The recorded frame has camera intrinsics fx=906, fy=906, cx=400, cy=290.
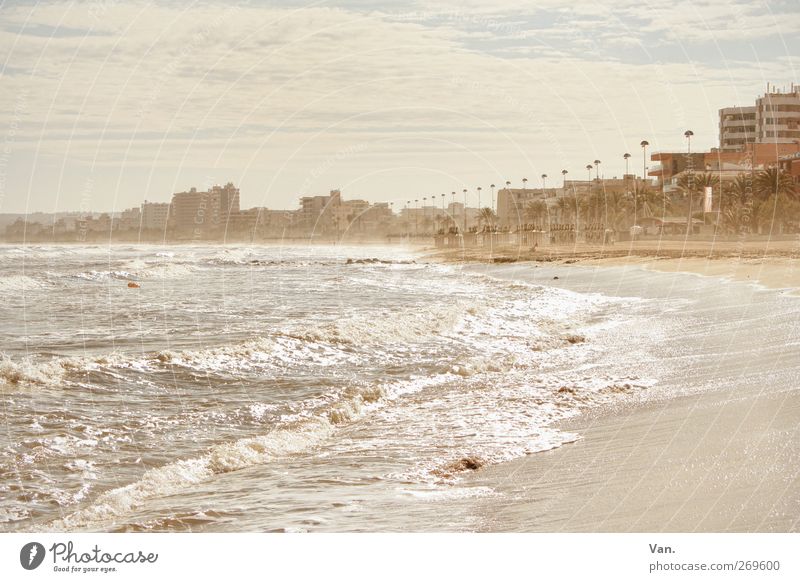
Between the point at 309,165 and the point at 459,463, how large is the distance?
16.0ft

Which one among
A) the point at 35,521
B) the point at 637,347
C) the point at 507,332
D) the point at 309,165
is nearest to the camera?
the point at 35,521

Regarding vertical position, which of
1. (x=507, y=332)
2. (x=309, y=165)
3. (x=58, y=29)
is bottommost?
(x=507, y=332)

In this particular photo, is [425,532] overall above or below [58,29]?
below

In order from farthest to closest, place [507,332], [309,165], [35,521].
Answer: [507,332], [309,165], [35,521]

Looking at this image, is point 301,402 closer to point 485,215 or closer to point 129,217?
point 129,217

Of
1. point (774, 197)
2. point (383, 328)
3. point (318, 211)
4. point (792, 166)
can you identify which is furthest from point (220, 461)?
point (792, 166)

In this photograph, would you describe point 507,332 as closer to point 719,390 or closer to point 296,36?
point 719,390

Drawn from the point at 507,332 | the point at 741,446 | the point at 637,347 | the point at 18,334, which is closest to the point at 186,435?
the point at 741,446

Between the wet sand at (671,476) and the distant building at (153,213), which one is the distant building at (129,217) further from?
the wet sand at (671,476)

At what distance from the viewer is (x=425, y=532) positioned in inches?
210

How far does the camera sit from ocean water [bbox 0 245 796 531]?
6.27m

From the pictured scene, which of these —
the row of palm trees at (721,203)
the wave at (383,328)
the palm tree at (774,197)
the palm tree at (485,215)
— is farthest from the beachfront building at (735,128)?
the wave at (383,328)
